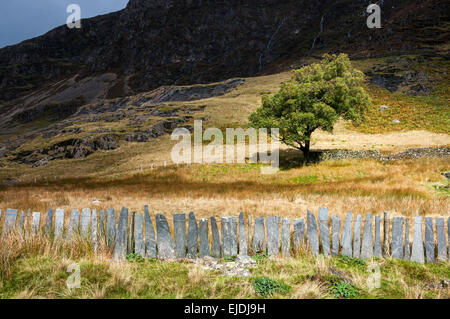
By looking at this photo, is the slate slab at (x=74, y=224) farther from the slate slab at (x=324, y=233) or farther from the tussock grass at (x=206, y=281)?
the slate slab at (x=324, y=233)

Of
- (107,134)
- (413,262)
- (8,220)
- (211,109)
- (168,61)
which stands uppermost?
(168,61)

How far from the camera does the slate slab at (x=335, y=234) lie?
6328 mm

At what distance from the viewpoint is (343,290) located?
14.8 ft

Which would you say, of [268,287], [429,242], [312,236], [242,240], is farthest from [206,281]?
[429,242]

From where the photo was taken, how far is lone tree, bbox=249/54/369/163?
27578mm

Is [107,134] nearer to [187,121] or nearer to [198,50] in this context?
[187,121]

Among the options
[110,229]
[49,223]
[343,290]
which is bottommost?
[343,290]

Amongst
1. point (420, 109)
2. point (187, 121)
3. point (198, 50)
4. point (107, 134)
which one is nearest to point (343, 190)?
point (420, 109)

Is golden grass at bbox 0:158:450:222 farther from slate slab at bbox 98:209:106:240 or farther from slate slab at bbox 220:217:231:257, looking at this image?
slate slab at bbox 98:209:106:240

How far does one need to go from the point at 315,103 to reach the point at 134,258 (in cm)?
2604

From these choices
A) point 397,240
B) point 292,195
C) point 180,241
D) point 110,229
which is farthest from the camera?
point 292,195

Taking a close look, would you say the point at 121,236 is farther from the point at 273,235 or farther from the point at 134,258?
the point at 273,235
